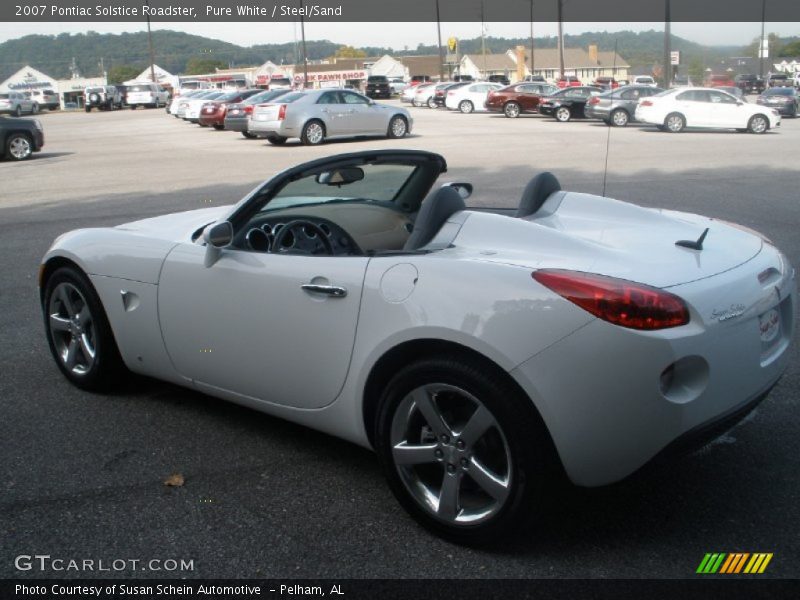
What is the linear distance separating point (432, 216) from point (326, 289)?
0.51 m

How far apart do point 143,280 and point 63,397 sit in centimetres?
101

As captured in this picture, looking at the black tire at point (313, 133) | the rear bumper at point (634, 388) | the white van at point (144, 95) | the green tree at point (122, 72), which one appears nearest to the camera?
the rear bumper at point (634, 388)

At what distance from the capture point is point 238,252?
3887 millimetres

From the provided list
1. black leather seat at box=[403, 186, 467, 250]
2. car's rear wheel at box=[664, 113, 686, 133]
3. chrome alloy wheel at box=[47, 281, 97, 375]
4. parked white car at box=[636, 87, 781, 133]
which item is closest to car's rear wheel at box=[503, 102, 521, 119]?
parked white car at box=[636, 87, 781, 133]

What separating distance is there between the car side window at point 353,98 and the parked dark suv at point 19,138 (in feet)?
26.2

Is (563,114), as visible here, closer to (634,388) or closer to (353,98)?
(353,98)

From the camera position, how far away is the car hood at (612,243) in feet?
10.1

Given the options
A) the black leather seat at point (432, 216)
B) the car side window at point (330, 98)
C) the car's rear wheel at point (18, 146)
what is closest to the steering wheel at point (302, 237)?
the black leather seat at point (432, 216)

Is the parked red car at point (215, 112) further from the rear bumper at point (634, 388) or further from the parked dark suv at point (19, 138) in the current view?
the rear bumper at point (634, 388)

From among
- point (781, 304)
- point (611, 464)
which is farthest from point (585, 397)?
point (781, 304)

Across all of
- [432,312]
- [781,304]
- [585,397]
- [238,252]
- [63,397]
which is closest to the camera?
[585,397]

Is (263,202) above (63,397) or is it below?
above

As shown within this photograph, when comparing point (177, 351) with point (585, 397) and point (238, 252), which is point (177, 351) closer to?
point (238, 252)
